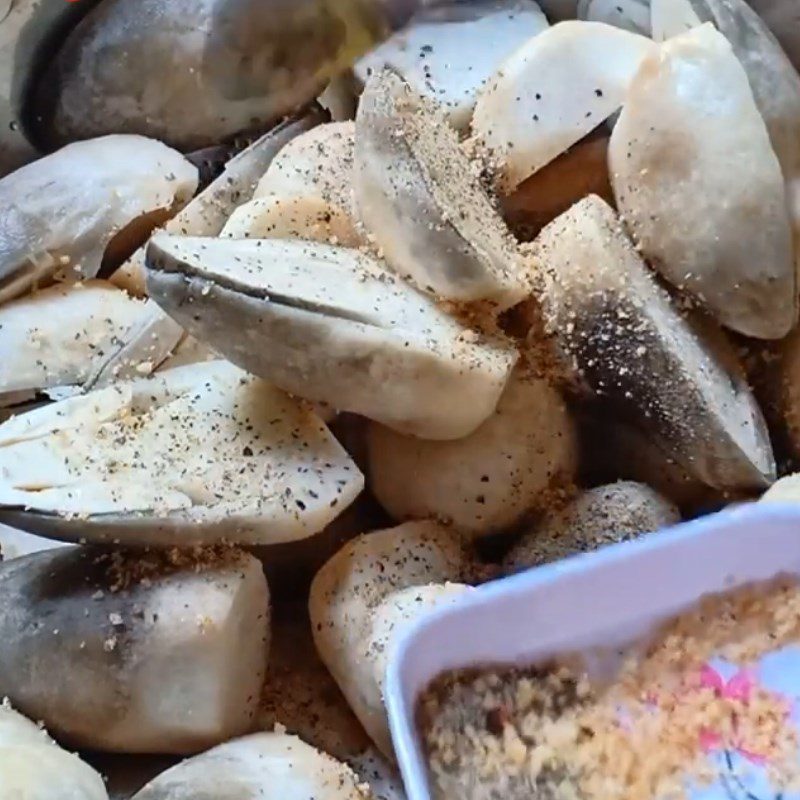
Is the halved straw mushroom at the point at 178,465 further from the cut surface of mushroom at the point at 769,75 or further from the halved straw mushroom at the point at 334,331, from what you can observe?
the cut surface of mushroom at the point at 769,75

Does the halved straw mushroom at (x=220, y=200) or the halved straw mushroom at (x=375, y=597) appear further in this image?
the halved straw mushroom at (x=220, y=200)

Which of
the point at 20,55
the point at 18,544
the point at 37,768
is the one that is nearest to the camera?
the point at 37,768

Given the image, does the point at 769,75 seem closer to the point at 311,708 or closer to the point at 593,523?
the point at 593,523

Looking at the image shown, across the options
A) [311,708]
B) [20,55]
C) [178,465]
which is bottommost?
[311,708]

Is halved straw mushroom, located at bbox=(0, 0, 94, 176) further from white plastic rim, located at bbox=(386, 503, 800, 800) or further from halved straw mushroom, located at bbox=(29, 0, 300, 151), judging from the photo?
white plastic rim, located at bbox=(386, 503, 800, 800)

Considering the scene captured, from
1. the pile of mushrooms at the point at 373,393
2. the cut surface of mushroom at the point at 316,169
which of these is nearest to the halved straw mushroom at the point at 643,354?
the pile of mushrooms at the point at 373,393

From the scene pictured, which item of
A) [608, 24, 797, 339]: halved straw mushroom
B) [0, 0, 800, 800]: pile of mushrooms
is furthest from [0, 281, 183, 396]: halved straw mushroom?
[608, 24, 797, 339]: halved straw mushroom

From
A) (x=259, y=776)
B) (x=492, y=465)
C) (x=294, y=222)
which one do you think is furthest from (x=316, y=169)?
(x=259, y=776)

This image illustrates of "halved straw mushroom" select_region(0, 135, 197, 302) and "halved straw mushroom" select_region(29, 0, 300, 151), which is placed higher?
"halved straw mushroom" select_region(29, 0, 300, 151)
